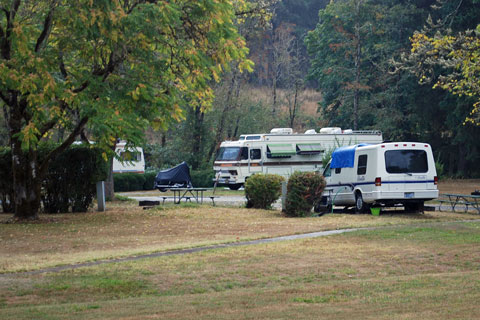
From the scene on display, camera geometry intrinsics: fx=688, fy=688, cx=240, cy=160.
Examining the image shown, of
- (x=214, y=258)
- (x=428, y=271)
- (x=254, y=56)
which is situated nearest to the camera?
(x=428, y=271)

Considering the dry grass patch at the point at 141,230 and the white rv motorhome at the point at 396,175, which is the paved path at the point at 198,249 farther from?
the white rv motorhome at the point at 396,175

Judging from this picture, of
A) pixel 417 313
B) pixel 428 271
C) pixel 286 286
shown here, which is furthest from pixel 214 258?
pixel 417 313

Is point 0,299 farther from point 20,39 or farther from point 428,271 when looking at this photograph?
point 20,39

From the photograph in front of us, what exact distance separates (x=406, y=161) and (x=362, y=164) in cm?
142

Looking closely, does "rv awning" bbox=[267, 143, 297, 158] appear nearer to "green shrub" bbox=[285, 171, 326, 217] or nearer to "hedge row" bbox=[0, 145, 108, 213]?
"hedge row" bbox=[0, 145, 108, 213]

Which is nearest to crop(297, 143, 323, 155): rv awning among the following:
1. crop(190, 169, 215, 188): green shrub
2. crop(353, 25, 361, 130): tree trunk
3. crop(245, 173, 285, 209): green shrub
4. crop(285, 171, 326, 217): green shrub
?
crop(190, 169, 215, 188): green shrub

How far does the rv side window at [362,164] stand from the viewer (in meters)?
21.8

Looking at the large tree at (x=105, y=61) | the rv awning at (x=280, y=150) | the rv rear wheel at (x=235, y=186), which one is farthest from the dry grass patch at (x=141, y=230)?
the rv rear wheel at (x=235, y=186)

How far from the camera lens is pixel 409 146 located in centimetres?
2134

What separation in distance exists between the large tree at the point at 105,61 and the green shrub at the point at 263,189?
511cm

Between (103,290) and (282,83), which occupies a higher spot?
(282,83)

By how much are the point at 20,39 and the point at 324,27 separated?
3953cm

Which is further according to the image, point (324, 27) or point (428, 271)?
point (324, 27)

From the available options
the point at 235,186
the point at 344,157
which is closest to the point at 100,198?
the point at 344,157
